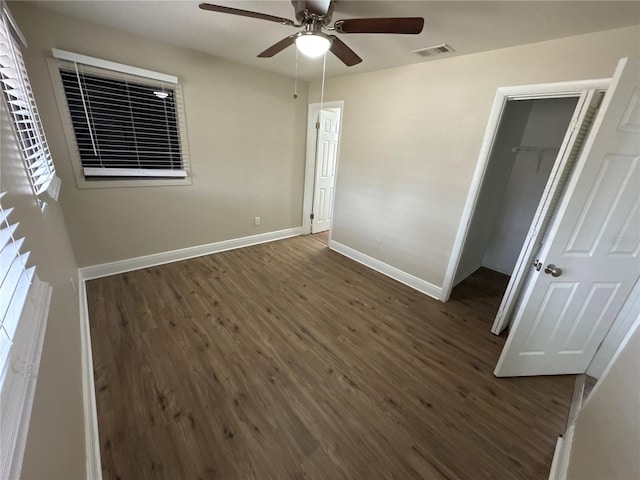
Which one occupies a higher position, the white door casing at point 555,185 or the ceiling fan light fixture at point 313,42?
the ceiling fan light fixture at point 313,42

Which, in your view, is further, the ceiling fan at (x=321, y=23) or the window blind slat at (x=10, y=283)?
the ceiling fan at (x=321, y=23)

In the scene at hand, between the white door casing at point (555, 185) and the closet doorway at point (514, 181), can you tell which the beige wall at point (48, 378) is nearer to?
the white door casing at point (555, 185)

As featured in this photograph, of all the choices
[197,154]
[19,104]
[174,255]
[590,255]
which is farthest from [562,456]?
[197,154]

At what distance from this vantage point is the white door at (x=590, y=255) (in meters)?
1.43

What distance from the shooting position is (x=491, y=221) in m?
3.65

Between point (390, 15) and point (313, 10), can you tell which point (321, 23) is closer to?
point (313, 10)

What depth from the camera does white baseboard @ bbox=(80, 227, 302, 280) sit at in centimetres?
287

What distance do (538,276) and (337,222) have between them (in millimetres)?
2621

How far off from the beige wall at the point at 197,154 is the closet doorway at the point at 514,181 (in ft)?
8.75

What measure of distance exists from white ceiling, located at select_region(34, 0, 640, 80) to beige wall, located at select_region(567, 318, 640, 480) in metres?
1.86

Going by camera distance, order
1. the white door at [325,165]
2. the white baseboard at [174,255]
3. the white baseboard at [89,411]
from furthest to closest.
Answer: the white door at [325,165] < the white baseboard at [174,255] < the white baseboard at [89,411]

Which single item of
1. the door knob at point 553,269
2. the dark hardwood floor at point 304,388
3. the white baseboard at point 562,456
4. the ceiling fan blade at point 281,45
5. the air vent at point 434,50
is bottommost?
the dark hardwood floor at point 304,388

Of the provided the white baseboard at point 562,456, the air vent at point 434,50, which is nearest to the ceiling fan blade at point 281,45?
the air vent at point 434,50

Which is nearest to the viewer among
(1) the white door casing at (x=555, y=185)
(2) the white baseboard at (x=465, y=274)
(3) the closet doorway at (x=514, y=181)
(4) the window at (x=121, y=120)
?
(1) the white door casing at (x=555, y=185)
